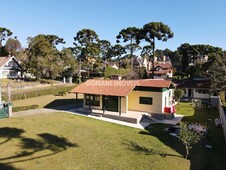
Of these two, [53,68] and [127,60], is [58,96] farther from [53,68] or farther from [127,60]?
[127,60]

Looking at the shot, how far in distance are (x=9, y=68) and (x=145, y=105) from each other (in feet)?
133

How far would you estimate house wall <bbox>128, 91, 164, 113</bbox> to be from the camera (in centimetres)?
2391

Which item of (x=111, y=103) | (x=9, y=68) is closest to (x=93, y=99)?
(x=111, y=103)

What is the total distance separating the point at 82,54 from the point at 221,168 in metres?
52.4

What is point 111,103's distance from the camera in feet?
80.6

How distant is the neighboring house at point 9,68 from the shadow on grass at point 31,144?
38.6 m

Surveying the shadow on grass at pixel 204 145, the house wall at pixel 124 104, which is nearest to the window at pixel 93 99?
the house wall at pixel 124 104

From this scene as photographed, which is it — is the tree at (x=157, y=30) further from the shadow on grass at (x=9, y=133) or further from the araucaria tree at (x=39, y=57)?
the shadow on grass at (x=9, y=133)

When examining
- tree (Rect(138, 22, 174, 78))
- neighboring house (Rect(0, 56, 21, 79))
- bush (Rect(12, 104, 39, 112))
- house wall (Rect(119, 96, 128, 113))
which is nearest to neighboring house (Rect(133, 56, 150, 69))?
tree (Rect(138, 22, 174, 78))

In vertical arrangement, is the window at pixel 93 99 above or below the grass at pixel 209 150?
above

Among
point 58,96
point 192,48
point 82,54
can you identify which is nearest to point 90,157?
point 58,96

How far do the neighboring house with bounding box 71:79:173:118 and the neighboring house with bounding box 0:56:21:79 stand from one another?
3288 cm

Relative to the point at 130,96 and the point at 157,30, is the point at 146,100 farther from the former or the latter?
the point at 157,30

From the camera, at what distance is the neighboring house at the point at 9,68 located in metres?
50.2
